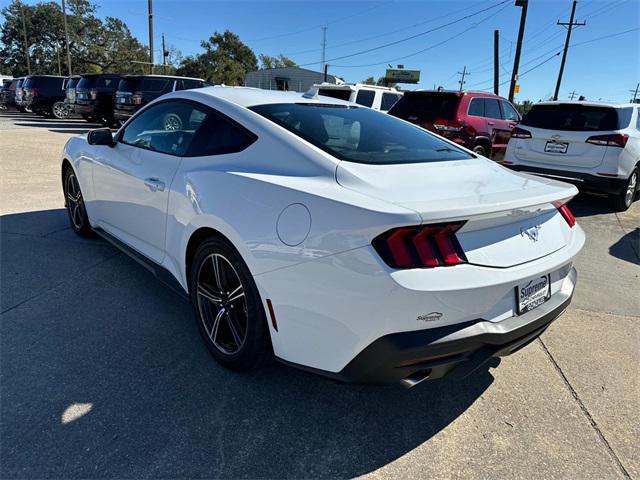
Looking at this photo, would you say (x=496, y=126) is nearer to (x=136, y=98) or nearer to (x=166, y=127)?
(x=166, y=127)

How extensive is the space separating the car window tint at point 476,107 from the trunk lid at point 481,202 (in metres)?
7.25

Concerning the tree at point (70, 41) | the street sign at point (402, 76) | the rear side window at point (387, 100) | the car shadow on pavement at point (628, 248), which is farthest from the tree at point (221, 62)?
the car shadow on pavement at point (628, 248)

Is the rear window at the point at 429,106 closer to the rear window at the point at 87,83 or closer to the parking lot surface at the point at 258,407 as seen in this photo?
the parking lot surface at the point at 258,407

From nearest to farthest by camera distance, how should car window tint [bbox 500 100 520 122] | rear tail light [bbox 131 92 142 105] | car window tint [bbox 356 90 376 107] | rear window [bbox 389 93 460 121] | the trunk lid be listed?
the trunk lid
rear window [bbox 389 93 460 121]
car window tint [bbox 500 100 520 122]
car window tint [bbox 356 90 376 107]
rear tail light [bbox 131 92 142 105]

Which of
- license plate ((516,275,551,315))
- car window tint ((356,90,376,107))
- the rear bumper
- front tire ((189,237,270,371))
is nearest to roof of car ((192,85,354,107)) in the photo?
front tire ((189,237,270,371))

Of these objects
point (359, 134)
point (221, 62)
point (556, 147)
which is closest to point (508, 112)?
point (556, 147)

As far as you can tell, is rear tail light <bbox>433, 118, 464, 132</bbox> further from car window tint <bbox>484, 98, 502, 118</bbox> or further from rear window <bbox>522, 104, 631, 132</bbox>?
rear window <bbox>522, 104, 631, 132</bbox>

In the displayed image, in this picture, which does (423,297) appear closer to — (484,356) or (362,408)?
(484,356)

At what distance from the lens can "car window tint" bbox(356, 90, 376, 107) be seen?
11.9 m

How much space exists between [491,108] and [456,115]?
1588mm

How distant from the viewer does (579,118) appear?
6.91 meters

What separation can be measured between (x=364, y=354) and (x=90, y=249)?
360 cm

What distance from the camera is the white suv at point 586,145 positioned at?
661 centimetres

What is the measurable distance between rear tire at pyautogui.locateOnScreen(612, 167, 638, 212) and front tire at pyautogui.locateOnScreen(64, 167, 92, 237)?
293 inches
